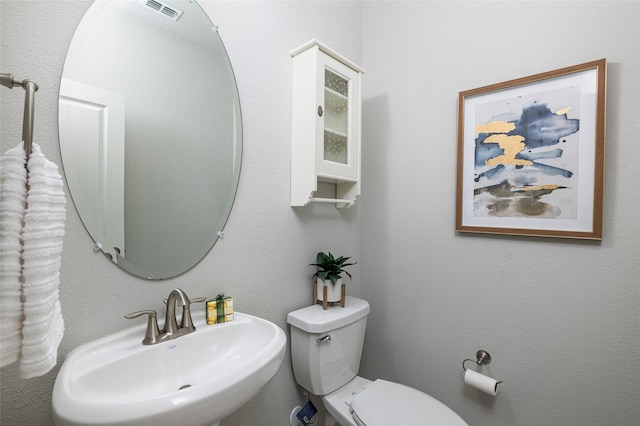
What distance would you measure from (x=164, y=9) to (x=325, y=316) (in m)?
1.23

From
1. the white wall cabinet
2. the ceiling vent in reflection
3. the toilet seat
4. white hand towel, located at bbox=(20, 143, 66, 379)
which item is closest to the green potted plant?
the white wall cabinet

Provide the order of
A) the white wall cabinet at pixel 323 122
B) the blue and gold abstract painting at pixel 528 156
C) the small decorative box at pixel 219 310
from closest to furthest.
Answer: the small decorative box at pixel 219 310
the blue and gold abstract painting at pixel 528 156
the white wall cabinet at pixel 323 122

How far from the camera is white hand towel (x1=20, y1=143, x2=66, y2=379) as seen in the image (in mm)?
464

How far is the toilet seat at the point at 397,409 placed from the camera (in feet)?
3.28

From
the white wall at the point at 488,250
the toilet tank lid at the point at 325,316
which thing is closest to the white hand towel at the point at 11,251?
the toilet tank lid at the point at 325,316

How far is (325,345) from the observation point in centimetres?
116

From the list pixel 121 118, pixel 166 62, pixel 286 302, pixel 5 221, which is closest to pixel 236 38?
pixel 166 62

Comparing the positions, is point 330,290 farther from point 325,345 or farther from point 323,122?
point 323,122

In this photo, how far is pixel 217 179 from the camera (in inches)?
40.9

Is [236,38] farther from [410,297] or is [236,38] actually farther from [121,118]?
[410,297]

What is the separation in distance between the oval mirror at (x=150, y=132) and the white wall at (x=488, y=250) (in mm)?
872

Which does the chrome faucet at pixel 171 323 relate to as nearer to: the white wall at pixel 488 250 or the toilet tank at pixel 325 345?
the toilet tank at pixel 325 345

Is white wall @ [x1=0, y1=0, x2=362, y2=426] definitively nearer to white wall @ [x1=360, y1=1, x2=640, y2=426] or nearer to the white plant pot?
the white plant pot

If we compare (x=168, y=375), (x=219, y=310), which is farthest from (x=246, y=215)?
→ (x=168, y=375)
